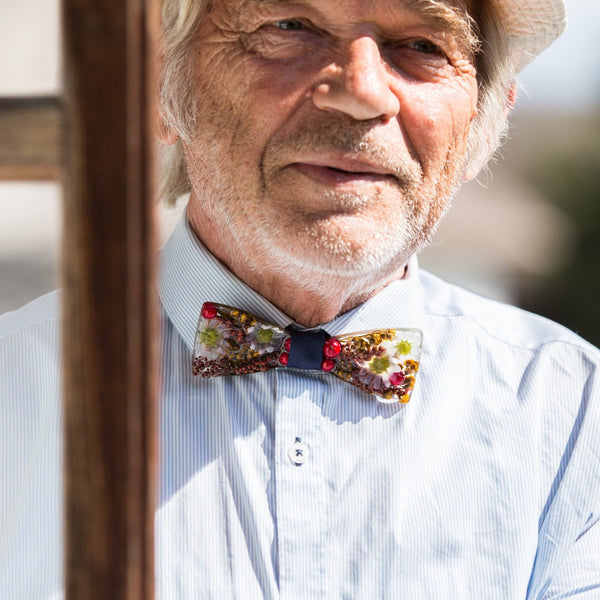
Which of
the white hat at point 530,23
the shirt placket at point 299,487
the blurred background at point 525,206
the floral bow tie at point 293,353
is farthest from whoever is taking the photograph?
the white hat at point 530,23

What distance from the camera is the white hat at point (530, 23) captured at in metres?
1.89

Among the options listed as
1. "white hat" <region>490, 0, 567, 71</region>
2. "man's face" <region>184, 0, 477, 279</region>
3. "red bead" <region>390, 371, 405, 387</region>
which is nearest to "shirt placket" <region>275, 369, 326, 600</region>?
"red bead" <region>390, 371, 405, 387</region>

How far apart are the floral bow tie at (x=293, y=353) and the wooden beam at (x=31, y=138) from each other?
97 centimetres

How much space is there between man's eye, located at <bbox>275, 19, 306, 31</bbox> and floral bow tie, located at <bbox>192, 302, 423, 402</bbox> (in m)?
0.56

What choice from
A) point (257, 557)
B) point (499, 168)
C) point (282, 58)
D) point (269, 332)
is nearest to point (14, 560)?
point (257, 557)

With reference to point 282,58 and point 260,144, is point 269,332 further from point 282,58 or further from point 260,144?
point 282,58

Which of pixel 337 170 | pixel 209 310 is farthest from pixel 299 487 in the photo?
pixel 337 170

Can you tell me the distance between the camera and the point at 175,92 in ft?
6.05

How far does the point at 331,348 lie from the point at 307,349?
0.05m

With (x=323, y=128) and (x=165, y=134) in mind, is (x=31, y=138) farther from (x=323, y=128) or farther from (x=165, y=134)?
(x=165, y=134)

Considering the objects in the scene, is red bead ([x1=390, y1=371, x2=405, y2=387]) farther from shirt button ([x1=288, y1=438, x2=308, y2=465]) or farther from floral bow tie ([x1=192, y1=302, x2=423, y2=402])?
shirt button ([x1=288, y1=438, x2=308, y2=465])

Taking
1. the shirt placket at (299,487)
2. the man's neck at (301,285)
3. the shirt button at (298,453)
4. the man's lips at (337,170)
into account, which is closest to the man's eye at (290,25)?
the man's lips at (337,170)

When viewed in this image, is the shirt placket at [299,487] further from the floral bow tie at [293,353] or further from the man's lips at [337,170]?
the man's lips at [337,170]

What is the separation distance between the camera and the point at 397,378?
1746mm
